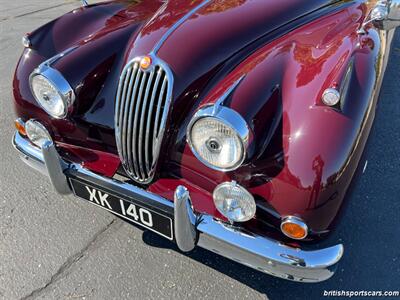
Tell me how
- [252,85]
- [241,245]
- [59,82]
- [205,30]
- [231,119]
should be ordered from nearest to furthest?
[231,119] < [241,245] < [252,85] < [59,82] < [205,30]

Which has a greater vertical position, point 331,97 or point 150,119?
point 331,97

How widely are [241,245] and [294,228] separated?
0.79ft

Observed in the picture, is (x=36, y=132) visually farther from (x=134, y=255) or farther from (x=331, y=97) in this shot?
(x=331, y=97)

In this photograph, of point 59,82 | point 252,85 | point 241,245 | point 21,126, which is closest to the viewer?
point 241,245

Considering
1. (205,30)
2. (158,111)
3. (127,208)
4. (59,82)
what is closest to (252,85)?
(158,111)

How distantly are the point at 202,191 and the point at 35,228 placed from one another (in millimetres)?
1303

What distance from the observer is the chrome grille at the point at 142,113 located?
6.24 feet

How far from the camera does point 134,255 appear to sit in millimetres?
2340

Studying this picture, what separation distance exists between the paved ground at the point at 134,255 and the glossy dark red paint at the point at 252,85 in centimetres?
45

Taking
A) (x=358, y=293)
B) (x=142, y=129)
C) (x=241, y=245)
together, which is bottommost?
(x=358, y=293)

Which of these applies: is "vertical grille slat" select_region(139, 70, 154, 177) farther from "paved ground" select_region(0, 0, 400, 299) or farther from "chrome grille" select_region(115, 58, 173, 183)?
"paved ground" select_region(0, 0, 400, 299)

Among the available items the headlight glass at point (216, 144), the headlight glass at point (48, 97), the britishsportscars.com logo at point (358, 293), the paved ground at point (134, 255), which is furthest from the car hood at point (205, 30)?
the britishsportscars.com logo at point (358, 293)

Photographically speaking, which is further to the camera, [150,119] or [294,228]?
[150,119]

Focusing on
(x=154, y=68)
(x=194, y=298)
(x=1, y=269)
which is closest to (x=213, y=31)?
(x=154, y=68)
